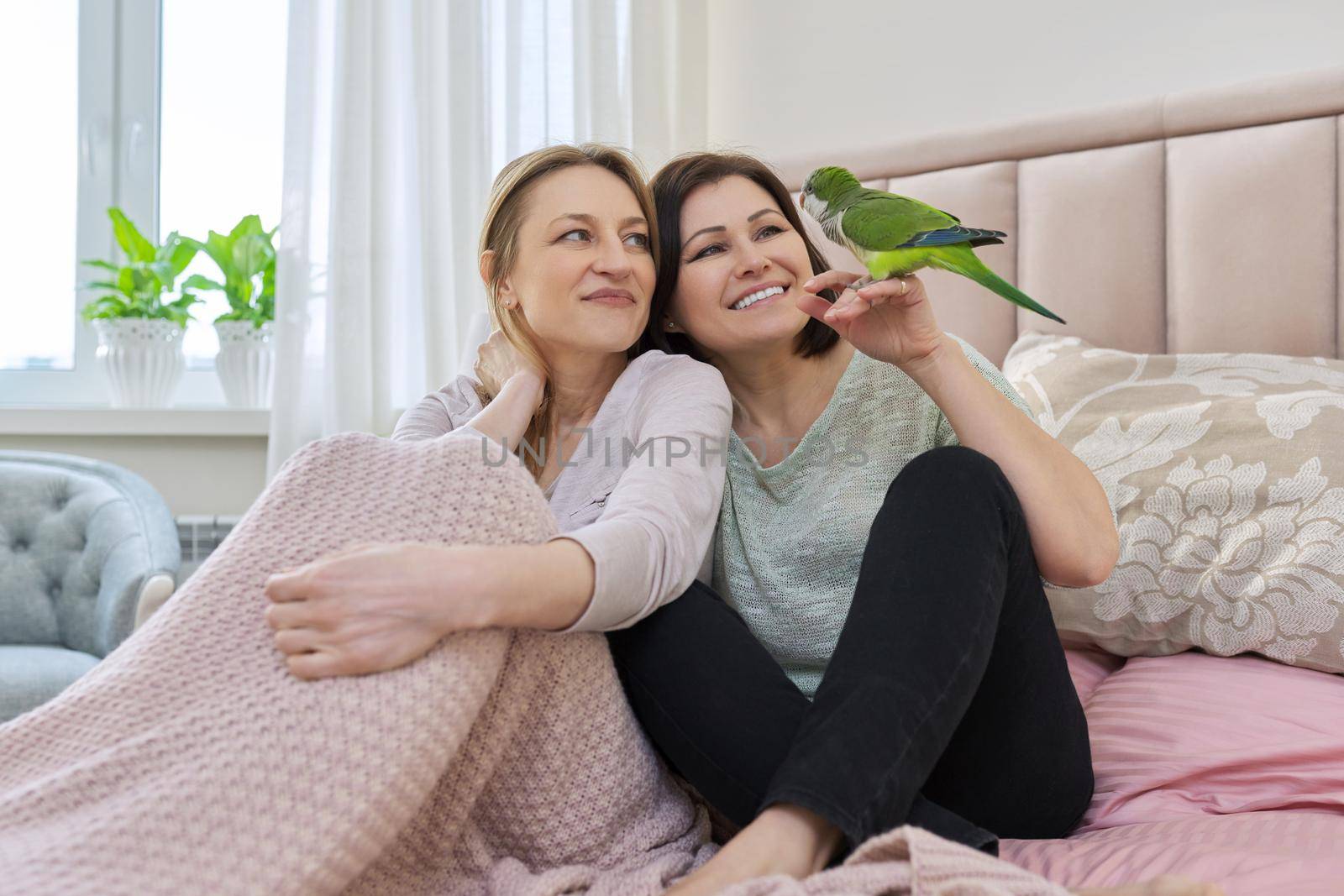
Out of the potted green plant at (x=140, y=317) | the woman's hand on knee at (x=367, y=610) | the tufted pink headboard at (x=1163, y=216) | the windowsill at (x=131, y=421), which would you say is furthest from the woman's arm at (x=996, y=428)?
the potted green plant at (x=140, y=317)

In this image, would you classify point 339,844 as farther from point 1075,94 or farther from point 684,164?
point 1075,94

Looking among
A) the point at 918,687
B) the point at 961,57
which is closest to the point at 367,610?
the point at 918,687

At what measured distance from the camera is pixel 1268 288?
1.65 m

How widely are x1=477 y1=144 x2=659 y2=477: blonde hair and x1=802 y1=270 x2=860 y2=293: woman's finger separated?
0.93 ft

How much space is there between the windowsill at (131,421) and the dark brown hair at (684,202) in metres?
1.44

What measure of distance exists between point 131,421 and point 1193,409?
7.28ft

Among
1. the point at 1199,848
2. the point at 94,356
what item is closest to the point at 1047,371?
the point at 1199,848

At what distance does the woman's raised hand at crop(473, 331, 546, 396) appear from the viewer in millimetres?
1483

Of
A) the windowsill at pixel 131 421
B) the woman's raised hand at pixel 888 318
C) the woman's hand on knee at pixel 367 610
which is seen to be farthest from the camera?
the windowsill at pixel 131 421

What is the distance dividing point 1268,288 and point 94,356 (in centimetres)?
261

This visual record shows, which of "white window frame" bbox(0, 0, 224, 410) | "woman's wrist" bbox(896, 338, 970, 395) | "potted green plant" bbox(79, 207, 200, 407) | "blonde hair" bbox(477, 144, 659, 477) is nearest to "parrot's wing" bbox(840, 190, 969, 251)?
"woman's wrist" bbox(896, 338, 970, 395)

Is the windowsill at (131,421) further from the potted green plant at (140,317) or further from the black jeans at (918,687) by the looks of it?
the black jeans at (918,687)

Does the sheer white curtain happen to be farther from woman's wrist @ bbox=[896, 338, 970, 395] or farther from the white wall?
woman's wrist @ bbox=[896, 338, 970, 395]

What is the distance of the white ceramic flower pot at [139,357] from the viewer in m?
2.51
